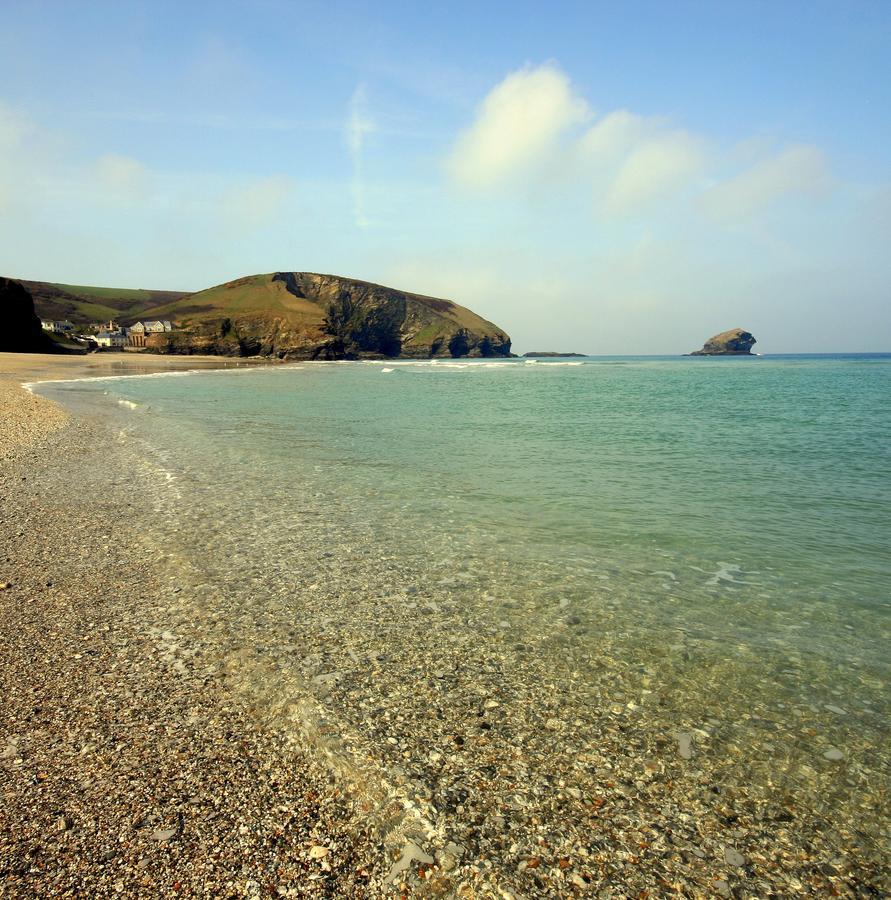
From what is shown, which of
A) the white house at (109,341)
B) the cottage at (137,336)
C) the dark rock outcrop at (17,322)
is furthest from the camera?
the cottage at (137,336)

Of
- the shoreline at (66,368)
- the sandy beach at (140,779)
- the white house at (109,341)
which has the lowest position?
the shoreline at (66,368)

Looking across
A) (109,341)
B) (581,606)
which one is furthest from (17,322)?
(581,606)

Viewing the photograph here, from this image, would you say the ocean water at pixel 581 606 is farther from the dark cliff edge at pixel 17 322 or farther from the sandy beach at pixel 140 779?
the dark cliff edge at pixel 17 322

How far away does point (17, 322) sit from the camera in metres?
123

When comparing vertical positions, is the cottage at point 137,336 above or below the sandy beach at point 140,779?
above

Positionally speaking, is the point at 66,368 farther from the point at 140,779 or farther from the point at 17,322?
the point at 140,779

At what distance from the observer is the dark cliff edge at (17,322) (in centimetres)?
12025

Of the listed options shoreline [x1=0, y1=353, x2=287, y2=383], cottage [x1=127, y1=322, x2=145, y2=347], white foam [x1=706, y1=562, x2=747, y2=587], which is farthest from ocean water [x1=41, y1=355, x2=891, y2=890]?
cottage [x1=127, y1=322, x2=145, y2=347]

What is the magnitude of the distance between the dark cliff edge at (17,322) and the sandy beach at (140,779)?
466ft

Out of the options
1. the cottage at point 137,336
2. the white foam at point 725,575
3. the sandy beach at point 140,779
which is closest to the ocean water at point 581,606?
the white foam at point 725,575

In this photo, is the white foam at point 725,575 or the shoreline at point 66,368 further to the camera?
the shoreline at point 66,368

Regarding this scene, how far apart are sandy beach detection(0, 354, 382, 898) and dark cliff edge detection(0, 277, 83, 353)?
142 meters

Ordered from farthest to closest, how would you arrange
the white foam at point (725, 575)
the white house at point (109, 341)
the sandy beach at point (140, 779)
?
the white house at point (109, 341) → the white foam at point (725, 575) → the sandy beach at point (140, 779)

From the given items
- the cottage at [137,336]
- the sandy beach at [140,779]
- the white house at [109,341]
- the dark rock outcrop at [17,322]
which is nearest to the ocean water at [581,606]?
the sandy beach at [140,779]
